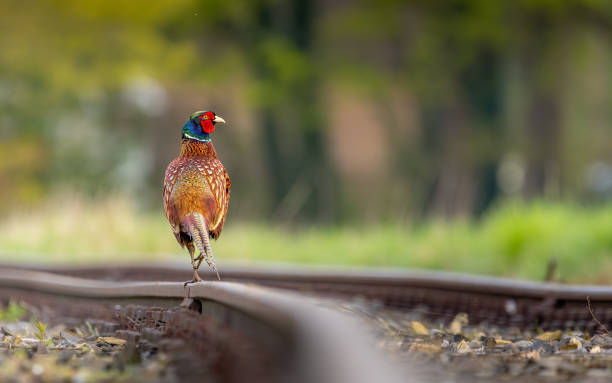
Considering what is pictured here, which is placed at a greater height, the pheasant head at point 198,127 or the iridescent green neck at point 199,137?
the pheasant head at point 198,127

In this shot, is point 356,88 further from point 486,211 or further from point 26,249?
point 26,249

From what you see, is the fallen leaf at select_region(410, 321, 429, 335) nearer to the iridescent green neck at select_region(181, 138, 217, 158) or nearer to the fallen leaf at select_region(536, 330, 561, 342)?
the fallen leaf at select_region(536, 330, 561, 342)

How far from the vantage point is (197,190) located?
3.47 metres

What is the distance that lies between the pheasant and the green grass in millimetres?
4571

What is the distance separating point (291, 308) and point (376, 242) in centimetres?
914

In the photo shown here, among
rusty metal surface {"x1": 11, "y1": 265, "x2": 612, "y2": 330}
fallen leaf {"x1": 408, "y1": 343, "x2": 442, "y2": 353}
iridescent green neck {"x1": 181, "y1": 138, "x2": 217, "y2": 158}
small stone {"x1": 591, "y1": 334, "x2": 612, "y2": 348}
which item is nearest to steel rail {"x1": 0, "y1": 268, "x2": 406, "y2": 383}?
iridescent green neck {"x1": 181, "y1": 138, "x2": 217, "y2": 158}

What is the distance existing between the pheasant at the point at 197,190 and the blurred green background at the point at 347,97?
30.1ft

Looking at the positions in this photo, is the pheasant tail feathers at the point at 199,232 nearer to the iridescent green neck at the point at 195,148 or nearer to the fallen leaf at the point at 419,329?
the iridescent green neck at the point at 195,148

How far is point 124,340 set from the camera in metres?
3.81

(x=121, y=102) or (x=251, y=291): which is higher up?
(x=121, y=102)

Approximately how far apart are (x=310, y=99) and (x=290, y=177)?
5.65 ft

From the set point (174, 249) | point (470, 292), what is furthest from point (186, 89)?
point (470, 292)

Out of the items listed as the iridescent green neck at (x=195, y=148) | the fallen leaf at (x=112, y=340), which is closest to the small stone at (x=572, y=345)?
the iridescent green neck at (x=195, y=148)

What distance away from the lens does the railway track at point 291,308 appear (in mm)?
2156
